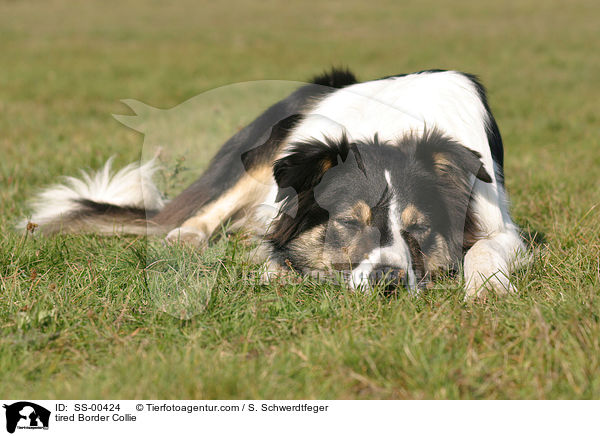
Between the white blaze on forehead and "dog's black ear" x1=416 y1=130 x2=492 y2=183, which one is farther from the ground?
"dog's black ear" x1=416 y1=130 x2=492 y2=183

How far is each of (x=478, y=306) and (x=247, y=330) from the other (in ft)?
4.11

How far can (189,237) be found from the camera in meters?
4.53

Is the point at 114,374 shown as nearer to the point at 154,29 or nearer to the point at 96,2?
the point at 154,29

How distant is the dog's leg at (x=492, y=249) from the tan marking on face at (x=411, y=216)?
1.44 feet

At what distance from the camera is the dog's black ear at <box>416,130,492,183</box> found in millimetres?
3465

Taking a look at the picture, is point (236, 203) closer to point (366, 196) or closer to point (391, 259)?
point (366, 196)

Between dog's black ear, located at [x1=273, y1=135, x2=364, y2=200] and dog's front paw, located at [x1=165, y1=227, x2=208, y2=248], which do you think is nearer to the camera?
dog's black ear, located at [x1=273, y1=135, x2=364, y2=200]

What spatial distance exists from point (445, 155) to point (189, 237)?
2.05 metres

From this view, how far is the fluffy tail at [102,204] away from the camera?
4.68m

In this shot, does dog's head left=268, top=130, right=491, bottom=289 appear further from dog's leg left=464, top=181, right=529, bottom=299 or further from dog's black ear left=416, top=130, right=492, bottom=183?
dog's leg left=464, top=181, right=529, bottom=299

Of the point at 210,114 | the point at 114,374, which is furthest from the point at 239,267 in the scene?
the point at 210,114
